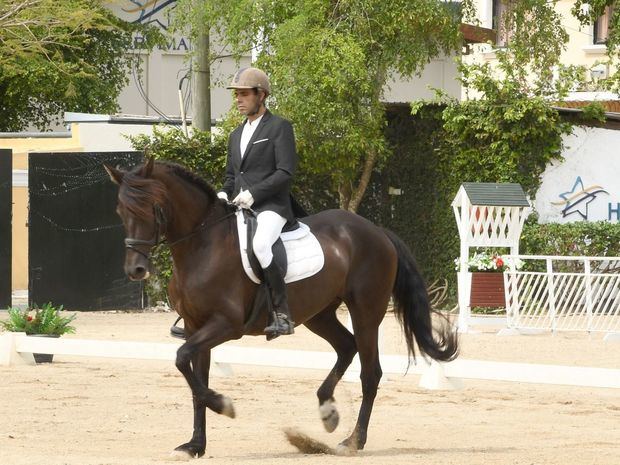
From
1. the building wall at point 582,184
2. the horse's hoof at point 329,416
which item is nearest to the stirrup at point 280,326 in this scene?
the horse's hoof at point 329,416

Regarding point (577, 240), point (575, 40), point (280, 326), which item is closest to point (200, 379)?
point (280, 326)

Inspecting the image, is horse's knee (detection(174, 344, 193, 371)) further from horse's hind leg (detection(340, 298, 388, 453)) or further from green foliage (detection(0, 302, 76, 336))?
green foliage (detection(0, 302, 76, 336))

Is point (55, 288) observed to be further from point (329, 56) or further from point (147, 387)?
point (147, 387)

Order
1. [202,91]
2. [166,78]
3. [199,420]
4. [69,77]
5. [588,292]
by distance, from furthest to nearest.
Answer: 1. [166,78]
2. [69,77]
3. [202,91]
4. [588,292]
5. [199,420]

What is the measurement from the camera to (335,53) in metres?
19.2

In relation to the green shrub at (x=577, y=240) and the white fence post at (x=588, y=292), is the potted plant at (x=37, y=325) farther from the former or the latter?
the green shrub at (x=577, y=240)

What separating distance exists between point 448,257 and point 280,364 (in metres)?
9.68

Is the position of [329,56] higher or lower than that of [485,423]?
higher

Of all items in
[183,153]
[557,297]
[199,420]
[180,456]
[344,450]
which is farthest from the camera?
[183,153]

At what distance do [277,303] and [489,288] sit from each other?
9230 millimetres

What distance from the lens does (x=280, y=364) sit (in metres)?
11.2

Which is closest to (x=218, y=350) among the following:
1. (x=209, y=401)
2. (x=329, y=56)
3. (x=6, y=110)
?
(x=209, y=401)

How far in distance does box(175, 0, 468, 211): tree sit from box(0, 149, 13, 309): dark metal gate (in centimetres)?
379

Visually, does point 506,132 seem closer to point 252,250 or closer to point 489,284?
point 489,284
